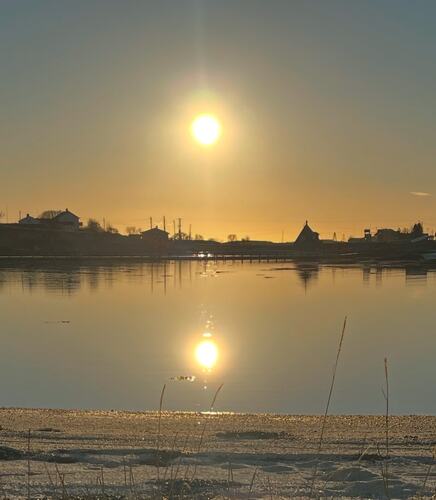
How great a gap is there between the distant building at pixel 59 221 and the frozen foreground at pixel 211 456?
13544 centimetres

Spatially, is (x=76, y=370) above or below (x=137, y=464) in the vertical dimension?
below

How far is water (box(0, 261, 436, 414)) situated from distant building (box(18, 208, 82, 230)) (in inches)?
3987

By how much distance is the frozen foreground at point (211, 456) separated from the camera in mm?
6043

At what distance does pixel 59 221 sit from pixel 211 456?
477 ft

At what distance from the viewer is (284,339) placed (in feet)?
87.6

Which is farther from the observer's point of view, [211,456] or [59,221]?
[59,221]

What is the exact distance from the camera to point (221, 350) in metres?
24.6

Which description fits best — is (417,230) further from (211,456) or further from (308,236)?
(211,456)

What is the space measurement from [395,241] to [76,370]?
489ft

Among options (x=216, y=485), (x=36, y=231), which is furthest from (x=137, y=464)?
(x=36, y=231)

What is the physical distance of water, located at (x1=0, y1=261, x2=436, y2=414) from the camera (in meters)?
17.0

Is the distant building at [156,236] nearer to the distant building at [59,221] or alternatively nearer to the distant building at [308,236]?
the distant building at [59,221]

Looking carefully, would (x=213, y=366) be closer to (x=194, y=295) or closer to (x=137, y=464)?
(x=137, y=464)

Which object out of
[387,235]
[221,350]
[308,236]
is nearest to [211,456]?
[221,350]
